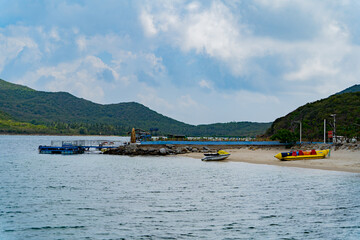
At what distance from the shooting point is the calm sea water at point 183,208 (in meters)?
17.1

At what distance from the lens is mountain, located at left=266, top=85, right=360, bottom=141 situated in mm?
93562

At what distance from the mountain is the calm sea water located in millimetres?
60620

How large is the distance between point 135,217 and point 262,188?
13688 millimetres

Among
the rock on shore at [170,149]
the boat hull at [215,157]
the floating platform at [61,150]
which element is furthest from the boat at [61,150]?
the boat hull at [215,157]

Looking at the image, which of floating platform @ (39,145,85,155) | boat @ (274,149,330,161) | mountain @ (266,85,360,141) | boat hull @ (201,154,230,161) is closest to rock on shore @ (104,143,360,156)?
floating platform @ (39,145,85,155)

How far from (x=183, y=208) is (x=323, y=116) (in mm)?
97082

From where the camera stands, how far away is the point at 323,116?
4257 inches

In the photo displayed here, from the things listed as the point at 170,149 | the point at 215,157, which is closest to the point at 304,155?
the point at 215,157

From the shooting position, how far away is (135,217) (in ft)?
65.8

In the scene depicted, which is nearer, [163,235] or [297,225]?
[163,235]

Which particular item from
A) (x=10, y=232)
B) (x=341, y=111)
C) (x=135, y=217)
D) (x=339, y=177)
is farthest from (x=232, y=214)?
(x=341, y=111)

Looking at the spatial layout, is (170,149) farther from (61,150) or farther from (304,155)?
(304,155)

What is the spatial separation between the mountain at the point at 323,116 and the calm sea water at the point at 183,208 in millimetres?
60620

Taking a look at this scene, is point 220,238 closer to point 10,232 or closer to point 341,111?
point 10,232
